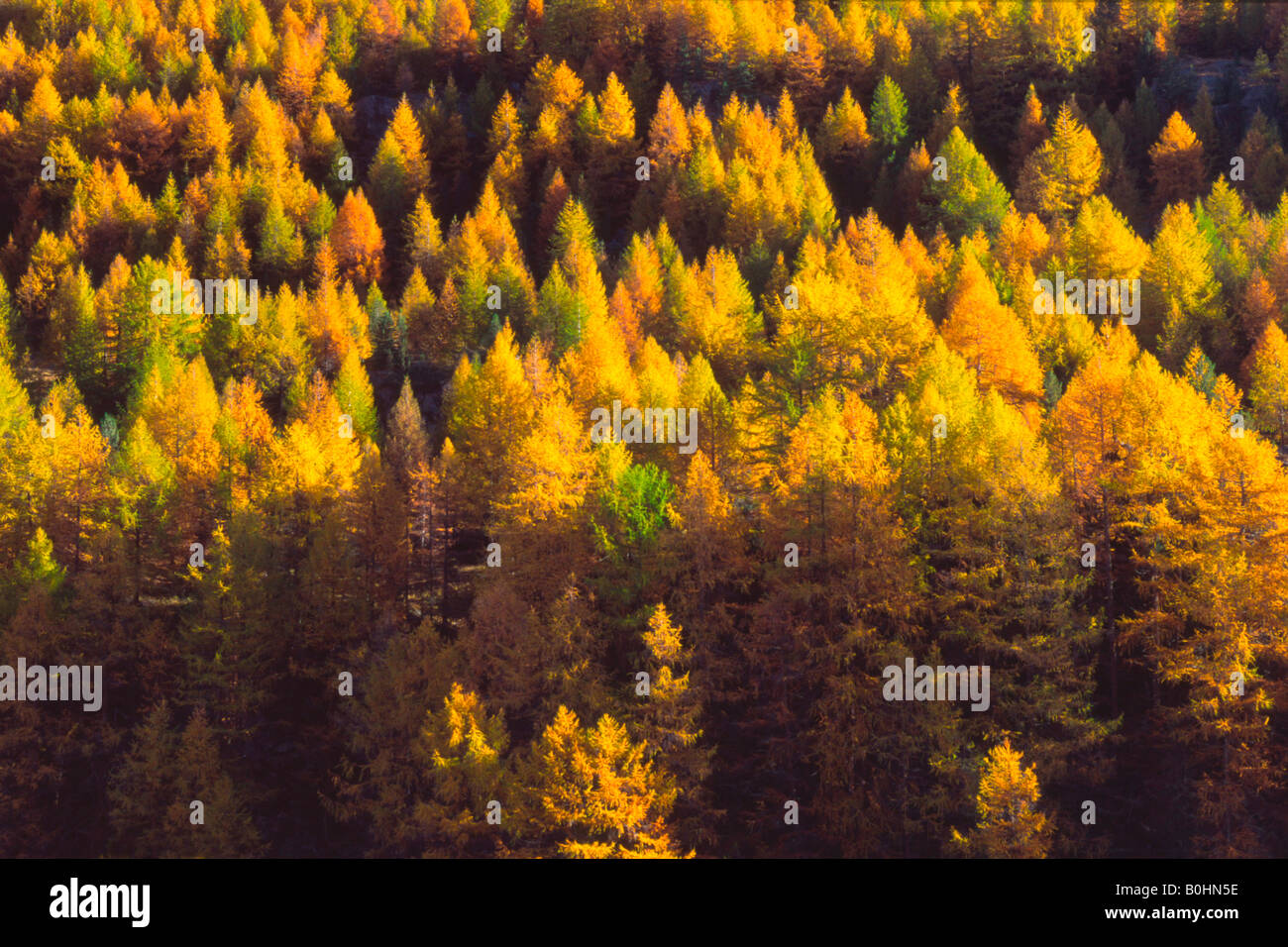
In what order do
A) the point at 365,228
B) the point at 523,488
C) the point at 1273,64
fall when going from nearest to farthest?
the point at 523,488 → the point at 365,228 → the point at 1273,64

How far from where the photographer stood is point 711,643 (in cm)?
4616

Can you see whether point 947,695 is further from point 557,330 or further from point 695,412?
point 557,330

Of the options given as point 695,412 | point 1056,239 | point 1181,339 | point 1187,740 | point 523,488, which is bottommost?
point 1187,740

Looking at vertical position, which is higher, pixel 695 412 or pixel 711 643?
pixel 695 412

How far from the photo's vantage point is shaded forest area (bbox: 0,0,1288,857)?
4184 cm

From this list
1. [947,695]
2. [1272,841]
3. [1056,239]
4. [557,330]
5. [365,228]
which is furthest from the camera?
[365,228]

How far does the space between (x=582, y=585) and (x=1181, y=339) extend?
3805 centimetres

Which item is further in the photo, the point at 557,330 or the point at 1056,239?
the point at 1056,239

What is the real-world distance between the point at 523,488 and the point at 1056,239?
4938cm

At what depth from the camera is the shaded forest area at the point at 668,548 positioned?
41844mm

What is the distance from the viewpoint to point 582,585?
4806cm

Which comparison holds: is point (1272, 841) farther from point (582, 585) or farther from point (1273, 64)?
point (1273, 64)

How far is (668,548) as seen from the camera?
46219mm
